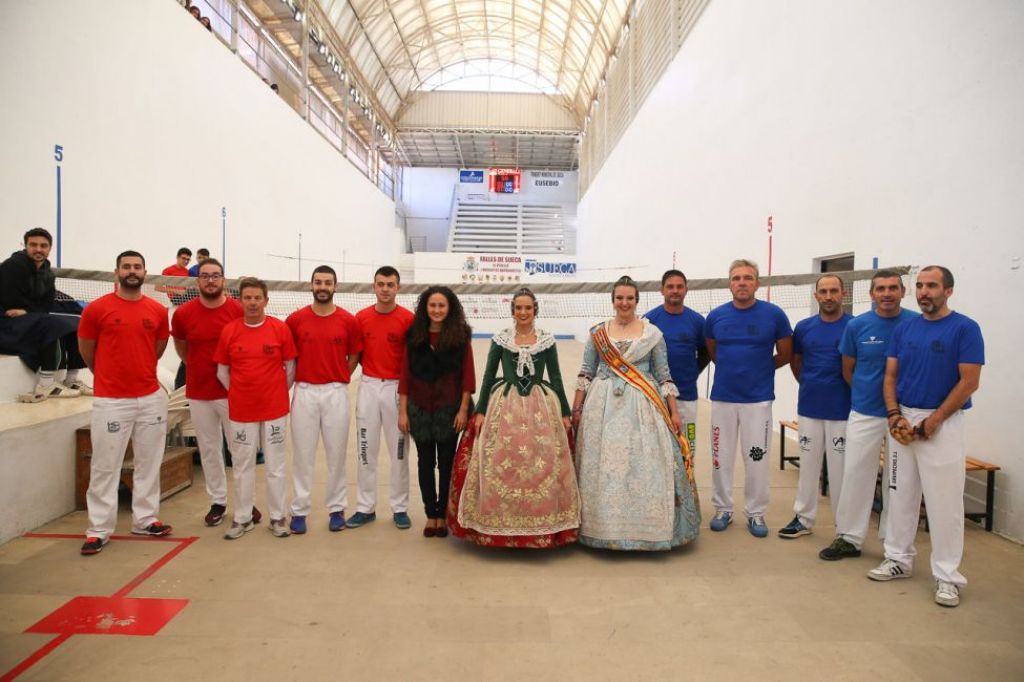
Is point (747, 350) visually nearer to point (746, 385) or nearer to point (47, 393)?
point (746, 385)

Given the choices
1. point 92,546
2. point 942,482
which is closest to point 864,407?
point 942,482

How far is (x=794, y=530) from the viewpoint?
10.9 feet

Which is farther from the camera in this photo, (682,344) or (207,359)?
(682,344)

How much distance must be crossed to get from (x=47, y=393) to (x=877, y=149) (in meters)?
5.84

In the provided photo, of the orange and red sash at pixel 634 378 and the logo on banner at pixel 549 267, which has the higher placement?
the logo on banner at pixel 549 267

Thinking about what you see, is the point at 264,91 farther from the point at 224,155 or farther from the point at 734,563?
the point at 734,563

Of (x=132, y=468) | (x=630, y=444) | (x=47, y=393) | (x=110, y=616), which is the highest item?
(x=47, y=393)

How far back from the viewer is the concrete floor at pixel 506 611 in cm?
208

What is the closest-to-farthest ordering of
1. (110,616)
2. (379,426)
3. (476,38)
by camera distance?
(110,616), (379,426), (476,38)

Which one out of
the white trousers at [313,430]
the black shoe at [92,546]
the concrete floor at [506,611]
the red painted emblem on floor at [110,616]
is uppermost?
the white trousers at [313,430]

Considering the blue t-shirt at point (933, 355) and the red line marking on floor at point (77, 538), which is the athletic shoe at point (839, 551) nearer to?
the blue t-shirt at point (933, 355)

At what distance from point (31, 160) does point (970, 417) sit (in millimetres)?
7372

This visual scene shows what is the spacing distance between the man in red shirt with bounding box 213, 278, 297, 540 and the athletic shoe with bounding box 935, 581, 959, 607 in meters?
3.11

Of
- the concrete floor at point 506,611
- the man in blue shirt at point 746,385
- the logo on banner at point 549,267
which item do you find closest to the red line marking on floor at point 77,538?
the concrete floor at point 506,611
